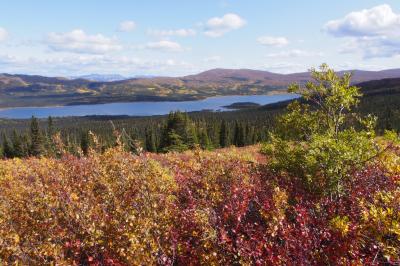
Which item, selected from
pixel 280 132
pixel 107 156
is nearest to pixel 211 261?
pixel 107 156

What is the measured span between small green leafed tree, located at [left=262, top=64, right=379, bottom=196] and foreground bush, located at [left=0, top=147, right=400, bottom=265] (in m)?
0.52

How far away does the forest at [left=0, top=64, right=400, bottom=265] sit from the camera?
7.98 metres

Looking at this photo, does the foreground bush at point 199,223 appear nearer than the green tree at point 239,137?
Yes

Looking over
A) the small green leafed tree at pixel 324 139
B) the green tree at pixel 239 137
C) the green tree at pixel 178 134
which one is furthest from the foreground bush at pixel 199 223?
the green tree at pixel 239 137

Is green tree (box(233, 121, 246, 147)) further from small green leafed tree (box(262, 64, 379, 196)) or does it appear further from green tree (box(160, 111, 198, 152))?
small green leafed tree (box(262, 64, 379, 196))

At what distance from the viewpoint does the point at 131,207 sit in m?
9.41

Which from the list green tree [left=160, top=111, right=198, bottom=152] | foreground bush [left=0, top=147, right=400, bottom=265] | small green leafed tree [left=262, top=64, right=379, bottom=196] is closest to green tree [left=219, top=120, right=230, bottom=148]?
green tree [left=160, top=111, right=198, bottom=152]

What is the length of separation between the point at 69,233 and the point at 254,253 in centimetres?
500

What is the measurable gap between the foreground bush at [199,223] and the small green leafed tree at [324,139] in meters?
0.52

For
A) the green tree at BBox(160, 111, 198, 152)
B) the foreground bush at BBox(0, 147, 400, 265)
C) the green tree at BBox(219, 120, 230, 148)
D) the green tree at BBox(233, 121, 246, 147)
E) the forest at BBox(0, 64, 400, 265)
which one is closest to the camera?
the foreground bush at BBox(0, 147, 400, 265)

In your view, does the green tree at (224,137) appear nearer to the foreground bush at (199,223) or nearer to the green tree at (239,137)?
the green tree at (239,137)

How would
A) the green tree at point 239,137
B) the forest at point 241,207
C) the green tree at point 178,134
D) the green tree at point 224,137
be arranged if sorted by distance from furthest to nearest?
the green tree at point 239,137 → the green tree at point 224,137 → the green tree at point 178,134 → the forest at point 241,207

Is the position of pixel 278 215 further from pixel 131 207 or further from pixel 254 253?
pixel 131 207

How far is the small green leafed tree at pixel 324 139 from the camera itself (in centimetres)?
1120
